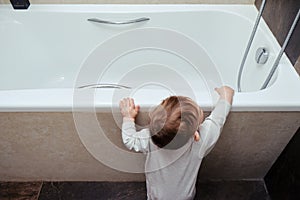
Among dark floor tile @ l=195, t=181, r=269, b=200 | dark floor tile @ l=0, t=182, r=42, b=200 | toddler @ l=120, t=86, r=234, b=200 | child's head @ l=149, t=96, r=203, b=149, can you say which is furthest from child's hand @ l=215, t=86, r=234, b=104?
dark floor tile @ l=0, t=182, r=42, b=200

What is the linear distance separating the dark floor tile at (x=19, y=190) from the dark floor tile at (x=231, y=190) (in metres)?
0.72

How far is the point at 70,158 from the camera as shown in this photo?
106 cm

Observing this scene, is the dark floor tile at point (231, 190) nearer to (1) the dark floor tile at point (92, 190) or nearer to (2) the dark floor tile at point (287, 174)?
(2) the dark floor tile at point (287, 174)

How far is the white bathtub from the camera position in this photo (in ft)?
4.26

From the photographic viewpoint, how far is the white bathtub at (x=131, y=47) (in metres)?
1.30

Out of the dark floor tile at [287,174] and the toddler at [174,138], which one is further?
the dark floor tile at [287,174]

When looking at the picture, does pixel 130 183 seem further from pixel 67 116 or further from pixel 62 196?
pixel 67 116

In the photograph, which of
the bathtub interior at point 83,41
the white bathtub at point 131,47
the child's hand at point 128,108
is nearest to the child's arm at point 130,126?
the child's hand at point 128,108

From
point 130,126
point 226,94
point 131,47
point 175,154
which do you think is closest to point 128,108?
point 130,126

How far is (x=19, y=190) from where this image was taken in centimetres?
117

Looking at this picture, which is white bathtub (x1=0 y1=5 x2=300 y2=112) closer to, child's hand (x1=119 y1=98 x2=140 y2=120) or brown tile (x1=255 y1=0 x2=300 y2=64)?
brown tile (x1=255 y1=0 x2=300 y2=64)

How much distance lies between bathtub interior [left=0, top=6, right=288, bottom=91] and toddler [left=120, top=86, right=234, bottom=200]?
1.65 feet

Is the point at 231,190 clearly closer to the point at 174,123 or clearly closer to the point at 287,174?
the point at 287,174

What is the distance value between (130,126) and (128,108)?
57 millimetres
